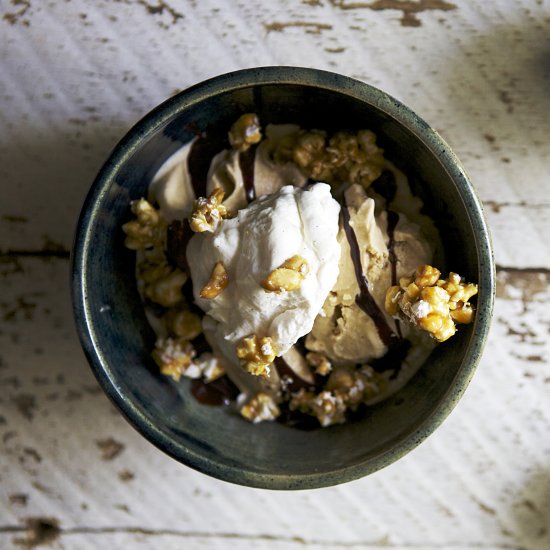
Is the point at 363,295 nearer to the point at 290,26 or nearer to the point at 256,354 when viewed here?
the point at 256,354

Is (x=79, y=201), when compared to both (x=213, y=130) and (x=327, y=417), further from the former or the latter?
(x=327, y=417)

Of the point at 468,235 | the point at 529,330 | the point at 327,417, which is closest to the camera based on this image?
the point at 468,235

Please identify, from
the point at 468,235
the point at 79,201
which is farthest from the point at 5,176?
the point at 468,235

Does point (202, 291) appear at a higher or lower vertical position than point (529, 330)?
higher

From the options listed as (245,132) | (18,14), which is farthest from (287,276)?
(18,14)

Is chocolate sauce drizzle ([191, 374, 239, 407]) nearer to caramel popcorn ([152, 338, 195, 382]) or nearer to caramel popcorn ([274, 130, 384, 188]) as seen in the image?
caramel popcorn ([152, 338, 195, 382])
